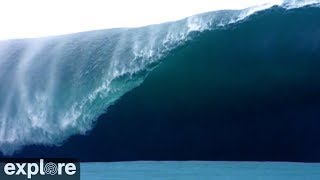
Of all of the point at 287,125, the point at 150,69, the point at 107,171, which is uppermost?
the point at 150,69

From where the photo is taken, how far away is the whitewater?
544cm

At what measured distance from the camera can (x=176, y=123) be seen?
17.2 feet

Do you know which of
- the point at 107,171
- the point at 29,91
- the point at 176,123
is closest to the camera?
the point at 107,171

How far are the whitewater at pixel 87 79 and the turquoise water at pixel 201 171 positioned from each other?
1.99 feet

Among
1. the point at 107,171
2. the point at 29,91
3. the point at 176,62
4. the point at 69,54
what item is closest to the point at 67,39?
the point at 69,54

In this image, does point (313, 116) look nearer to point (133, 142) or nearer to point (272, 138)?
point (272, 138)

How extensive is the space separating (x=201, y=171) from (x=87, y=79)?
1.69 metres

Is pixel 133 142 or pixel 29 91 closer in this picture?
pixel 133 142

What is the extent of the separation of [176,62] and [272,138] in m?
1.23

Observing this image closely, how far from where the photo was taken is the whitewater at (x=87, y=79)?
5.44 meters
